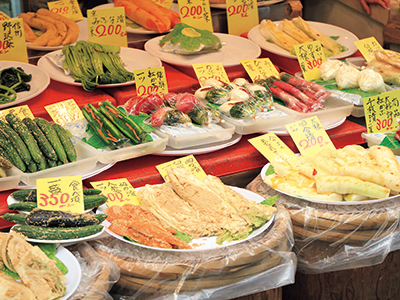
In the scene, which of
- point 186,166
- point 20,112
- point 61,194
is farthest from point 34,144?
point 186,166

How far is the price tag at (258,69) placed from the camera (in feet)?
10.4

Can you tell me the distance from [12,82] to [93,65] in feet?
1.74

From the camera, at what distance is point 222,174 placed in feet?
7.82

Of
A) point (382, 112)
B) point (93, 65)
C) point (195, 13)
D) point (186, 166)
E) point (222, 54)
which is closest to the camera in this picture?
point (186, 166)

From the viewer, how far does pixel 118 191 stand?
2021 millimetres

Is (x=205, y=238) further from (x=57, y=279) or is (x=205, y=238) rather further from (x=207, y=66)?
(x=207, y=66)

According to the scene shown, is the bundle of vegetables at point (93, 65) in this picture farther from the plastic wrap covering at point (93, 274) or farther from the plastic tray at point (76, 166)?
the plastic wrap covering at point (93, 274)

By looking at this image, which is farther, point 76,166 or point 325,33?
point 325,33

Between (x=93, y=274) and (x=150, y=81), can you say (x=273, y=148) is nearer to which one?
(x=150, y=81)

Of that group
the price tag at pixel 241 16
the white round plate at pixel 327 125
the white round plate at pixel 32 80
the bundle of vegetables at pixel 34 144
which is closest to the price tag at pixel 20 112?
the white round plate at pixel 32 80

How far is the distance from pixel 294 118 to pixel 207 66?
30.1 inches

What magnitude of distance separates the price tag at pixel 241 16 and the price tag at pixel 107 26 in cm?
101

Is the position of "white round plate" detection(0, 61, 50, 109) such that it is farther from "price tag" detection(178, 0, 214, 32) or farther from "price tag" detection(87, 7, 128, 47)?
"price tag" detection(178, 0, 214, 32)

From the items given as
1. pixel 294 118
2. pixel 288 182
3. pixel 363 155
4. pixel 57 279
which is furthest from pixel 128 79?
pixel 57 279
